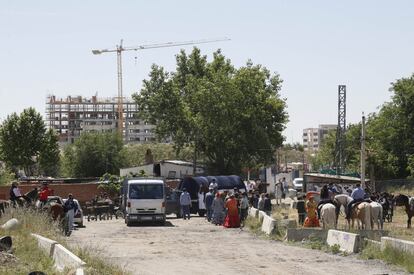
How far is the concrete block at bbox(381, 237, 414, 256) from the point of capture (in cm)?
1995

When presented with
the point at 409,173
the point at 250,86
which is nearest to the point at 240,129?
the point at 250,86

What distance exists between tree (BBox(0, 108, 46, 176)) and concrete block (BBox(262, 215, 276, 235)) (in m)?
60.1

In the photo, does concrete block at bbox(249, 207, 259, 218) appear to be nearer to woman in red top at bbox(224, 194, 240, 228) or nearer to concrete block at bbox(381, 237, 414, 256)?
woman in red top at bbox(224, 194, 240, 228)

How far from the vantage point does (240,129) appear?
7269 centimetres

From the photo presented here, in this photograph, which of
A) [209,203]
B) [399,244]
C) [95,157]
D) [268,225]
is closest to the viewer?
[399,244]

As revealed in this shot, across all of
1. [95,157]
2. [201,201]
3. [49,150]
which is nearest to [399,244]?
[201,201]

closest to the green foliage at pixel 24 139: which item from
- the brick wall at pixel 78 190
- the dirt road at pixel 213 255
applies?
the brick wall at pixel 78 190

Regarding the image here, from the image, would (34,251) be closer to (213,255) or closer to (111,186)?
(213,255)

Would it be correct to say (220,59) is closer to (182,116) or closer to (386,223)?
(182,116)

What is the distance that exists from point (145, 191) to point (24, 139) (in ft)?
168

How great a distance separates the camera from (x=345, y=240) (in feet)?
79.0

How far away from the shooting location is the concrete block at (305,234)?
26.9 meters

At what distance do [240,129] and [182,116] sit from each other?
9.64m

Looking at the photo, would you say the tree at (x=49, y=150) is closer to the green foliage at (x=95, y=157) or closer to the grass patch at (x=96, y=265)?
the green foliage at (x=95, y=157)
